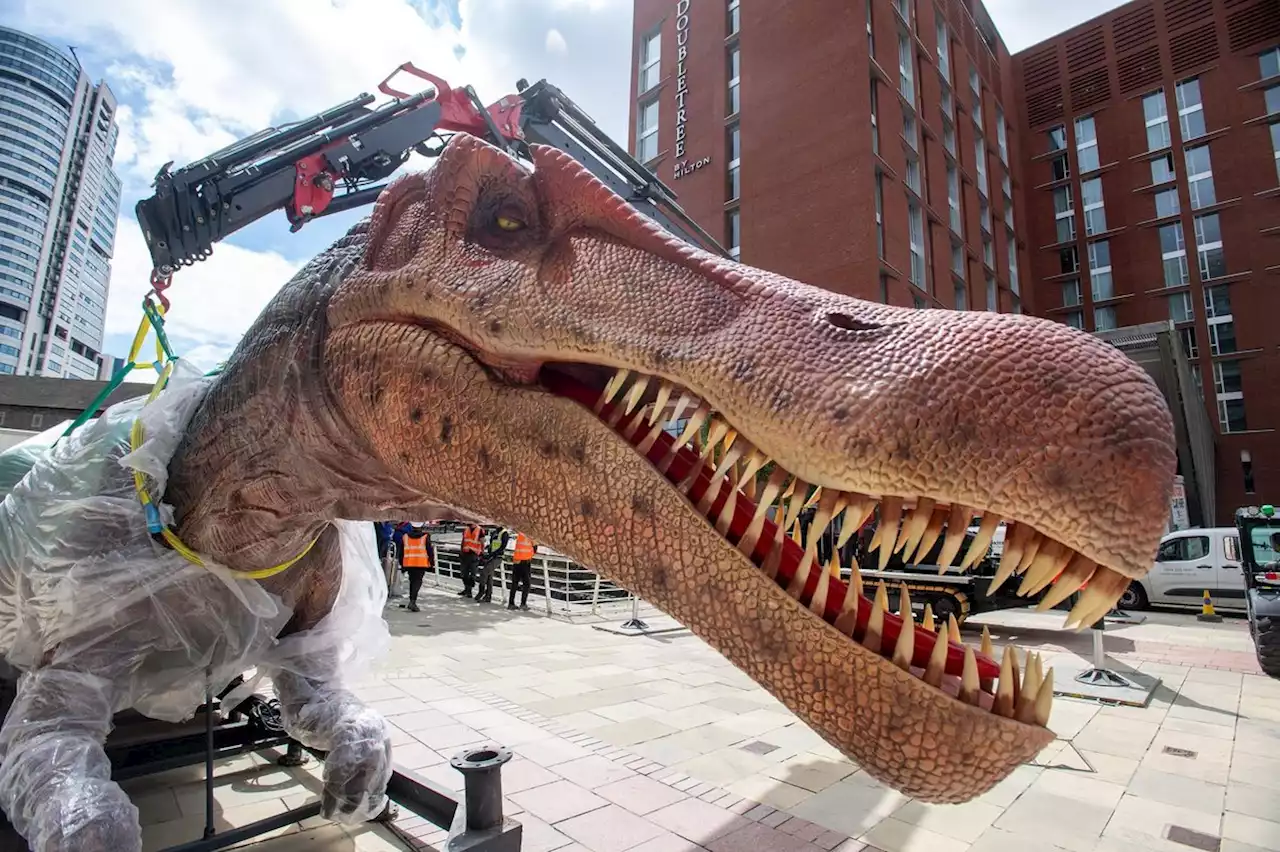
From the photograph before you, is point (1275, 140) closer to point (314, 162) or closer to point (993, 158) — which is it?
point (993, 158)

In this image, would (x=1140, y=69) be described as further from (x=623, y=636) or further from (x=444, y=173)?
(x=444, y=173)

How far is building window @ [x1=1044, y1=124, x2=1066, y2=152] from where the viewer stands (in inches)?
1433

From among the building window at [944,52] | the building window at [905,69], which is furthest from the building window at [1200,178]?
the building window at [905,69]

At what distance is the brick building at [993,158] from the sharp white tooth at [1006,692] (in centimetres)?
2014

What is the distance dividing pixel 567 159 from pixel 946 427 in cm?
109

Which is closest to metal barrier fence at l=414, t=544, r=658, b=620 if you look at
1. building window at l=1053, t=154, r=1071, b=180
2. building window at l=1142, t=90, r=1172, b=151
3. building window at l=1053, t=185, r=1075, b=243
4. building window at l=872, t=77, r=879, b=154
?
building window at l=872, t=77, r=879, b=154

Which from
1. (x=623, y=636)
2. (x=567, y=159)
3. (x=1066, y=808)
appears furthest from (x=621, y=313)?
(x=623, y=636)

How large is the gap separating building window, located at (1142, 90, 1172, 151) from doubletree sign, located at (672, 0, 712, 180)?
2381 centimetres

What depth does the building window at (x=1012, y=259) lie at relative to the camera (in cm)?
3325

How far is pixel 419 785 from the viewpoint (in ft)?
8.78

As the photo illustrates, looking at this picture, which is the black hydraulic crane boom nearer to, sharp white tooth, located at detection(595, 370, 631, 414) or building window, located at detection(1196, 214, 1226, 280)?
sharp white tooth, located at detection(595, 370, 631, 414)

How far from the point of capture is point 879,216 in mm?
21359

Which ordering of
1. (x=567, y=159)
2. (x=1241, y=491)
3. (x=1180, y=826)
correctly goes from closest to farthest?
(x=567, y=159) → (x=1180, y=826) → (x=1241, y=491)

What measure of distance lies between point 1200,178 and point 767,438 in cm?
4164
